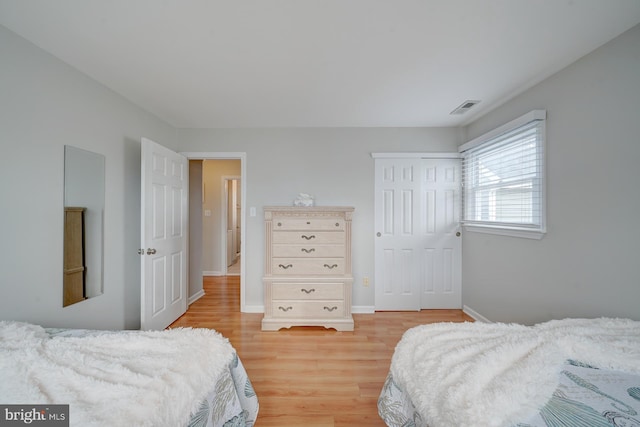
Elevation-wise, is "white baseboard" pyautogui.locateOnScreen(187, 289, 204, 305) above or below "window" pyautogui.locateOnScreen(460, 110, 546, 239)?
below

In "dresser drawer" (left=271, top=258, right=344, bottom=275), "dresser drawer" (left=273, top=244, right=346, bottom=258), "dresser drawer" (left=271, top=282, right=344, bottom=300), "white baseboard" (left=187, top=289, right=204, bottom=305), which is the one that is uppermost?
"dresser drawer" (left=273, top=244, right=346, bottom=258)

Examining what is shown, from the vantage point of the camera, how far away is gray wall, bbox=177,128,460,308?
336 cm

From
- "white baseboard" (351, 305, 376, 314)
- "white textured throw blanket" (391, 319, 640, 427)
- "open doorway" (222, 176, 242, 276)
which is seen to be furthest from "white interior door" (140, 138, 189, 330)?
"white textured throw blanket" (391, 319, 640, 427)

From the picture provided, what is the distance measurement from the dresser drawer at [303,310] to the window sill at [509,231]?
1838 mm

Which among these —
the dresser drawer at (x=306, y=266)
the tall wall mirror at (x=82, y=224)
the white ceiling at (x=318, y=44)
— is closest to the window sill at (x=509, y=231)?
the white ceiling at (x=318, y=44)

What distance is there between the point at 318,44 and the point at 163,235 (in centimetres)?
243

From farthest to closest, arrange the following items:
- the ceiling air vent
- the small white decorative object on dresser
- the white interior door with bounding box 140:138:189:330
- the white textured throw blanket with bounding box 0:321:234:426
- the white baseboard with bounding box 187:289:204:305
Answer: the white baseboard with bounding box 187:289:204:305 → the small white decorative object on dresser → the ceiling air vent → the white interior door with bounding box 140:138:189:330 → the white textured throw blanket with bounding box 0:321:234:426

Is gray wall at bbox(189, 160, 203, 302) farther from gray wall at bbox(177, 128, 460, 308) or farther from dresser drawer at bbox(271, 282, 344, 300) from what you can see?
dresser drawer at bbox(271, 282, 344, 300)

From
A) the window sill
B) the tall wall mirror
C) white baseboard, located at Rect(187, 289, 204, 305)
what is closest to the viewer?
the tall wall mirror

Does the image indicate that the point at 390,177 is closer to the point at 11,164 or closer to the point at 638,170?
the point at 638,170

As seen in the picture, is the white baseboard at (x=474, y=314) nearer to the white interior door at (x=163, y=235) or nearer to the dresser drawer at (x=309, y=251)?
the dresser drawer at (x=309, y=251)

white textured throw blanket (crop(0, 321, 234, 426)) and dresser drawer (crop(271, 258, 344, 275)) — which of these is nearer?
white textured throw blanket (crop(0, 321, 234, 426))

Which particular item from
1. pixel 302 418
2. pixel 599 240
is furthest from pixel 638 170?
pixel 302 418

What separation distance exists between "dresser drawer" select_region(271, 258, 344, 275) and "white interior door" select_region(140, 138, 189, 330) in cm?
118
